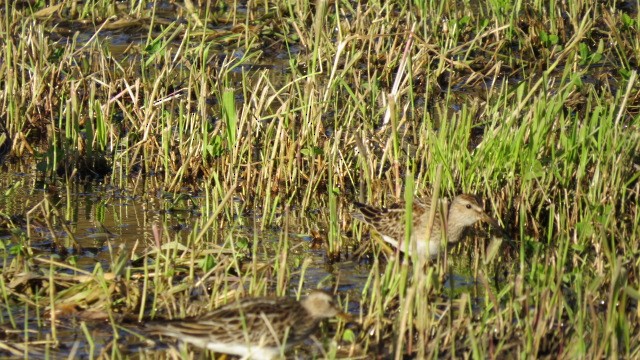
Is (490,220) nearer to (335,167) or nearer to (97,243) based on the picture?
(335,167)

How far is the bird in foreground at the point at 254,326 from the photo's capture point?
5.43 metres

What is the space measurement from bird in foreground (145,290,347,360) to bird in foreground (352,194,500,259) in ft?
5.08

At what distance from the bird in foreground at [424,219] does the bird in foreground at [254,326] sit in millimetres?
1548

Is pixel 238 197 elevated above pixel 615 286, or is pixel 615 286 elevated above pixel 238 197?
pixel 615 286

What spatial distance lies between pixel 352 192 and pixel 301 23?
2.70 metres

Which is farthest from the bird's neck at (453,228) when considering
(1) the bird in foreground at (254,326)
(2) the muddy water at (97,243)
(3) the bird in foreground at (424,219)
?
(1) the bird in foreground at (254,326)

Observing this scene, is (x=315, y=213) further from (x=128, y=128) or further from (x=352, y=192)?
(x=128, y=128)

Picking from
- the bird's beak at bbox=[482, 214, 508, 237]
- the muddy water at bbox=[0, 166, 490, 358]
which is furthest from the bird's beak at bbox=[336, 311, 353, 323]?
the bird's beak at bbox=[482, 214, 508, 237]

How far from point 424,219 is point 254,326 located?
213 cm

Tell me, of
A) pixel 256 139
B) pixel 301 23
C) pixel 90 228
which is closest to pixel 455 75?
pixel 301 23

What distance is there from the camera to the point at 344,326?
19.7ft

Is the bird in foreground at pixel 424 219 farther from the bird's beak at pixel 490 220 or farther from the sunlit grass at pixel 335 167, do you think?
the sunlit grass at pixel 335 167

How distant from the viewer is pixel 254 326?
18.1 feet

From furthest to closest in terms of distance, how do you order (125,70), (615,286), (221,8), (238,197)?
(221,8), (125,70), (238,197), (615,286)
